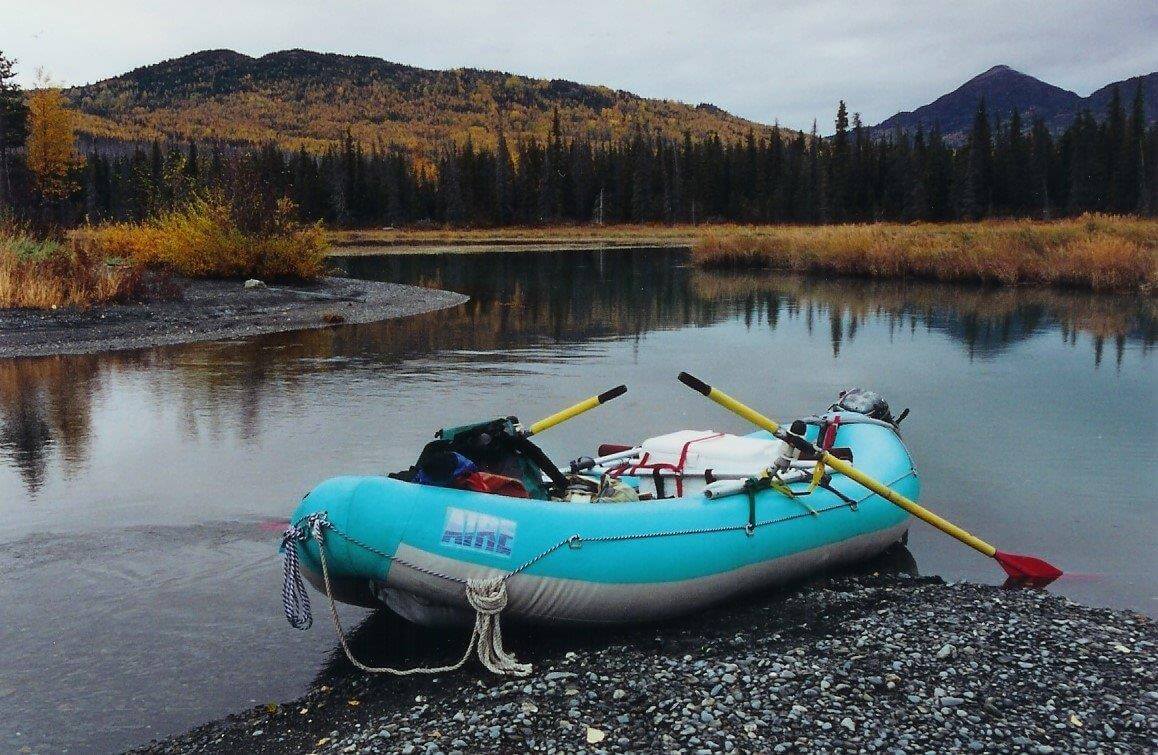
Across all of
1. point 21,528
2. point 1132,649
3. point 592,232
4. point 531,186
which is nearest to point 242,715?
point 21,528

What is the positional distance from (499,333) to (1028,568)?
14314 mm

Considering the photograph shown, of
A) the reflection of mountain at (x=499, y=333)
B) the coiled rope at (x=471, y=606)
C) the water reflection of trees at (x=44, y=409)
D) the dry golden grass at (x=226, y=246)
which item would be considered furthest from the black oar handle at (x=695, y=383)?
the dry golden grass at (x=226, y=246)

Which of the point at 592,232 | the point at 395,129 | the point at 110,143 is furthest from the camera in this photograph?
the point at 395,129

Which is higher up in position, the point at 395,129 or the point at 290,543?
the point at 395,129

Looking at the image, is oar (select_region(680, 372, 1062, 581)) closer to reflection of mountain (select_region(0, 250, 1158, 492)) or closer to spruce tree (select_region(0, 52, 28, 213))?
reflection of mountain (select_region(0, 250, 1158, 492))

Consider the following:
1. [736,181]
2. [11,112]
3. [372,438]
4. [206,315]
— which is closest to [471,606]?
[372,438]

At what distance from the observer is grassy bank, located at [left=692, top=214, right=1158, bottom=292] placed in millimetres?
26766

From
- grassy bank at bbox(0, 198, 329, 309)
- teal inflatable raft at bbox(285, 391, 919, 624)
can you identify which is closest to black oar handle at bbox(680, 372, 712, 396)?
teal inflatable raft at bbox(285, 391, 919, 624)

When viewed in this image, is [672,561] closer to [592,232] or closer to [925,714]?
[925,714]

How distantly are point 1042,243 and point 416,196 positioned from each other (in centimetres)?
7009

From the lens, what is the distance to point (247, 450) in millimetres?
10383

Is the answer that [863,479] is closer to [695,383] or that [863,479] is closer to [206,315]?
[695,383]

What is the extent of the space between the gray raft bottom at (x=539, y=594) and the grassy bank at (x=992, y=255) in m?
23.9

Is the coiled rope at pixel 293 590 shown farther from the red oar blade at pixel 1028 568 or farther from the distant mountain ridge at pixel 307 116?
the distant mountain ridge at pixel 307 116
